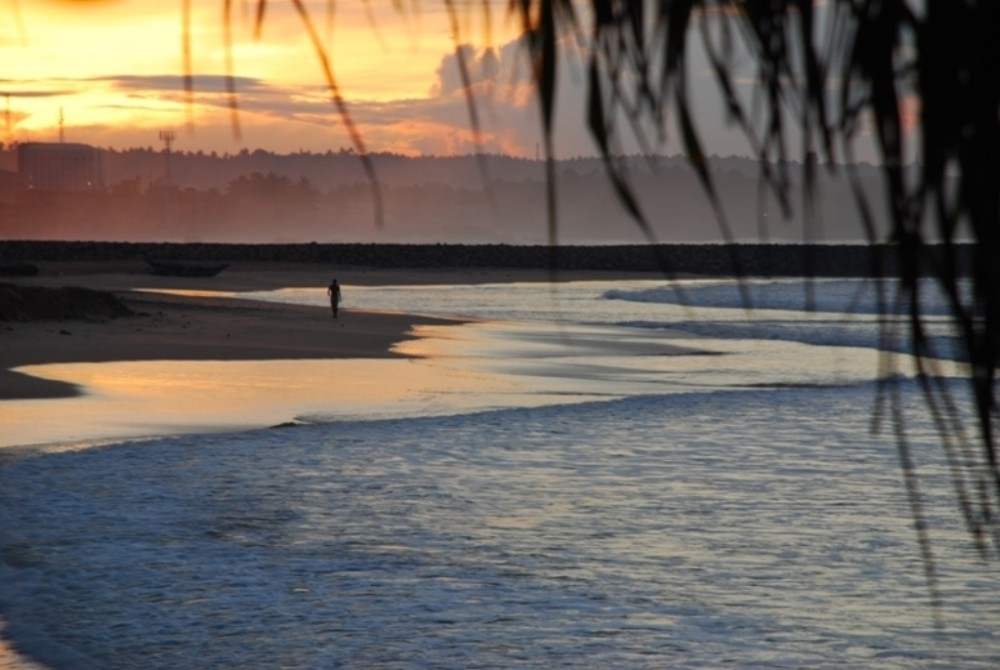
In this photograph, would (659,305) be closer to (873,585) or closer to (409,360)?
(409,360)

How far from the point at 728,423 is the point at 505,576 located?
808 centimetres

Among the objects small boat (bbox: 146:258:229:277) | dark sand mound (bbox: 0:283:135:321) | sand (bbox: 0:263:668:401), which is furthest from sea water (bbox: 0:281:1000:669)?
small boat (bbox: 146:258:229:277)

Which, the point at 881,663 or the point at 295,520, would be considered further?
the point at 295,520

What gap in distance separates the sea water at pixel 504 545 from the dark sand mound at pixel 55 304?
15.2 metres

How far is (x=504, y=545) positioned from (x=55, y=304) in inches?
965

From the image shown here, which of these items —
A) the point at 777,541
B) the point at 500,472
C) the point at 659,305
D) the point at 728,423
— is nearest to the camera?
the point at 777,541

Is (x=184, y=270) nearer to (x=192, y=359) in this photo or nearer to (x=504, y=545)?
(x=192, y=359)

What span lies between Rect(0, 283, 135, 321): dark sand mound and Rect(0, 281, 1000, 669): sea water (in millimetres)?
15229

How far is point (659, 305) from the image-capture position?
48531 mm

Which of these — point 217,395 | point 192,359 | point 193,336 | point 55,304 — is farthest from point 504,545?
point 55,304

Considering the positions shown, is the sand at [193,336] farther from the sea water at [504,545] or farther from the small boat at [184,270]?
the small boat at [184,270]

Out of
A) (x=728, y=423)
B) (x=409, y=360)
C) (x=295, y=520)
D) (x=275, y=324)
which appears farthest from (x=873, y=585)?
(x=275, y=324)

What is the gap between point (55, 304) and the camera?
1261 inches

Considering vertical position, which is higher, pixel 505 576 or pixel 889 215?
pixel 889 215
